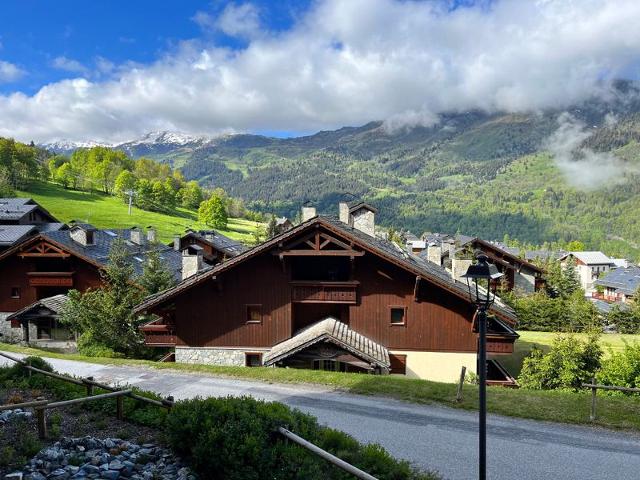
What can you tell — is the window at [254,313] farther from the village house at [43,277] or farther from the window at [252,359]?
the village house at [43,277]

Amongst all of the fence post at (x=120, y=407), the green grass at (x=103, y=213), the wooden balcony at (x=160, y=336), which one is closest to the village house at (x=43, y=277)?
the wooden balcony at (x=160, y=336)

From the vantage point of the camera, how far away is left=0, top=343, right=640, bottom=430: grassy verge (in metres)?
13.8

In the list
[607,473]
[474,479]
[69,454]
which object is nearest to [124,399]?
[69,454]

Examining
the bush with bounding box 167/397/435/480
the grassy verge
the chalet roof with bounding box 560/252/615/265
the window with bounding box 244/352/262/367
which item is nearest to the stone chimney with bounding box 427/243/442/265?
the window with bounding box 244/352/262/367

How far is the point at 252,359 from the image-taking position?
78.3 feet

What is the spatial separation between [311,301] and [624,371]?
13.3 m

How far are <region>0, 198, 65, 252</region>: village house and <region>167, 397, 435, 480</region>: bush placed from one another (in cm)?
4776

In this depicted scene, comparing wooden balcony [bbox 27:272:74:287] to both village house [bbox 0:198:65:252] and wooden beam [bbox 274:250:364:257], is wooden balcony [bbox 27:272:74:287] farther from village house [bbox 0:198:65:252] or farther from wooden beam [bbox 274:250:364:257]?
wooden beam [bbox 274:250:364:257]

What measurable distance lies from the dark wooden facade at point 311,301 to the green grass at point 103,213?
68.3 m

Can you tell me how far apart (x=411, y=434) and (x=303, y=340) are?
29.1ft

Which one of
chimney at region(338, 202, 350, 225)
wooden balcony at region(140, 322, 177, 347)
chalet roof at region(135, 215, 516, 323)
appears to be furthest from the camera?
chimney at region(338, 202, 350, 225)

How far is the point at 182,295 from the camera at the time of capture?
23906 mm

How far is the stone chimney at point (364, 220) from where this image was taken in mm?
29628

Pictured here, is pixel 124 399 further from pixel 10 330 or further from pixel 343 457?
pixel 10 330
